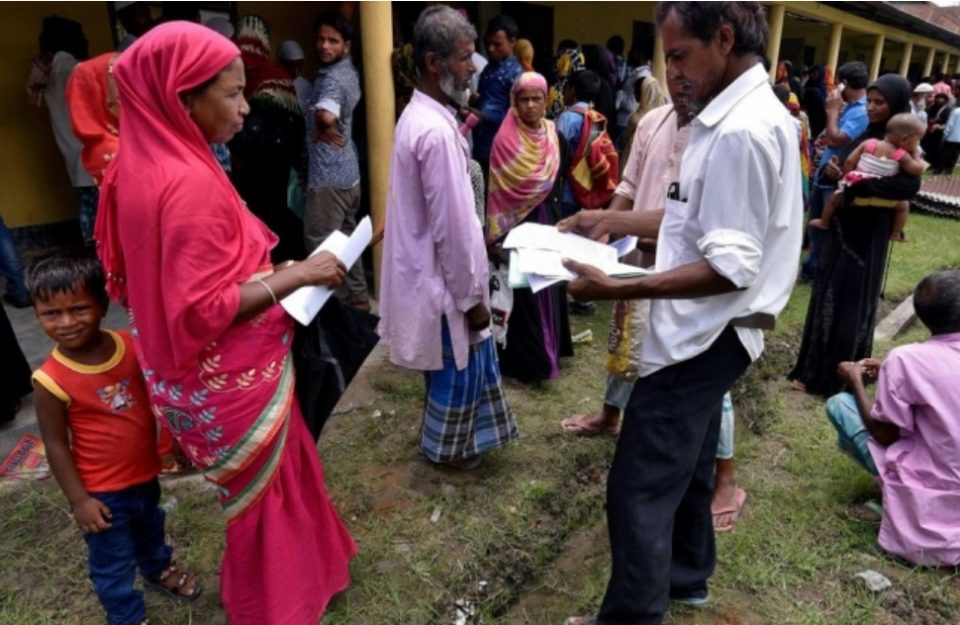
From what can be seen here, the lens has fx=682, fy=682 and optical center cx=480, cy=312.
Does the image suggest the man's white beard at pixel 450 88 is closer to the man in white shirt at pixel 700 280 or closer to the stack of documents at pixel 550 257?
the stack of documents at pixel 550 257

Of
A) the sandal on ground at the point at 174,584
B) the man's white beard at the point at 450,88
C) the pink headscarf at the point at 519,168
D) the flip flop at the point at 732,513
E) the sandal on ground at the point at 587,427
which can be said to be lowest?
the flip flop at the point at 732,513

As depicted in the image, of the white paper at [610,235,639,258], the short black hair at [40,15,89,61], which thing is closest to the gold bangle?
the white paper at [610,235,639,258]

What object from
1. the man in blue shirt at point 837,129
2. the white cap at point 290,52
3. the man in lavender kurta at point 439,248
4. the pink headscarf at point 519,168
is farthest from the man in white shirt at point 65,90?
the man in blue shirt at point 837,129

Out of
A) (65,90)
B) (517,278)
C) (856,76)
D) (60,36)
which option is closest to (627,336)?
(517,278)

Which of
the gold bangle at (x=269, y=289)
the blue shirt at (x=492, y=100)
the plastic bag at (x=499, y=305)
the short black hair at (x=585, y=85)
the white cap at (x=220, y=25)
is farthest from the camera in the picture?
the blue shirt at (x=492, y=100)

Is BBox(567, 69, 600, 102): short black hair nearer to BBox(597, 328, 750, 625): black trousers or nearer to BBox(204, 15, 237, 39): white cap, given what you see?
BBox(204, 15, 237, 39): white cap

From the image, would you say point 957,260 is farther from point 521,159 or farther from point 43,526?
point 43,526

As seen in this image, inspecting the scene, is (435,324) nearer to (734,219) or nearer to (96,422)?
(96,422)

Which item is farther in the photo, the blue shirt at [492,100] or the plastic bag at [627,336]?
the blue shirt at [492,100]

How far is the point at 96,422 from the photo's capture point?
1.86 m

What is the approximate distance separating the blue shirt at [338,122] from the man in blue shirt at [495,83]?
36.7 inches

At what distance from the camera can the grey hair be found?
2355 millimetres

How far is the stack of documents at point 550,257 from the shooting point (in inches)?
68.7

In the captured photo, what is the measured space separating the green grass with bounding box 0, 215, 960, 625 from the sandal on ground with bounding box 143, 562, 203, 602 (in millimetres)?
38
